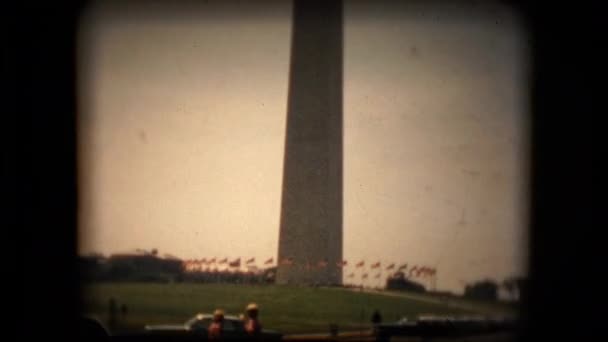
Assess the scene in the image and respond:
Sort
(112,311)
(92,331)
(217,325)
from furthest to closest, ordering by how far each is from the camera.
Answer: (112,311)
(217,325)
(92,331)

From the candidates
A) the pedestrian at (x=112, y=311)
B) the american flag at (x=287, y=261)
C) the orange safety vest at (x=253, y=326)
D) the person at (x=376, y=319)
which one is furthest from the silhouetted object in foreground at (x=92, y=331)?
the person at (x=376, y=319)

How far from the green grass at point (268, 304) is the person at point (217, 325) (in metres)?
0.04

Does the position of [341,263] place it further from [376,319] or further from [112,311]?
[112,311]

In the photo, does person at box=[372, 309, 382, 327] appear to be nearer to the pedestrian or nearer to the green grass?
the green grass

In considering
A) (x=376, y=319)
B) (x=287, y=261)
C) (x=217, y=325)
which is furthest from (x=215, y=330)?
(x=376, y=319)

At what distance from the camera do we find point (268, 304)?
3.71 metres

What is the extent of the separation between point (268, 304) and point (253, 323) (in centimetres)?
12

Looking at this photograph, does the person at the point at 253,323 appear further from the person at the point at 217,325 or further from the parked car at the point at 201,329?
the person at the point at 217,325

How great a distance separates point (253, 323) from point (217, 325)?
18 centimetres

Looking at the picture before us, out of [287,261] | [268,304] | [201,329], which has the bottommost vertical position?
[201,329]

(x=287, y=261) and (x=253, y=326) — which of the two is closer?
(x=253, y=326)

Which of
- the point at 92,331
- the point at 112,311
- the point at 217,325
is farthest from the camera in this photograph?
the point at 112,311

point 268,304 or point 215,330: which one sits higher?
point 268,304

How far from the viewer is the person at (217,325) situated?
362cm
